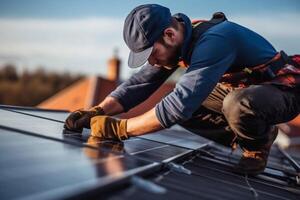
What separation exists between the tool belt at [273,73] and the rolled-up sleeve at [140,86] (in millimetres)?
621

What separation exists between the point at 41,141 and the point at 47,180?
2.31ft

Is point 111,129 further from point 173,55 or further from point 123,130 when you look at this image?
point 173,55

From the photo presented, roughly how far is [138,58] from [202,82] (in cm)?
48

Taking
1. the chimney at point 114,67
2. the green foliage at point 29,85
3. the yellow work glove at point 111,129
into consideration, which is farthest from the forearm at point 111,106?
the green foliage at point 29,85

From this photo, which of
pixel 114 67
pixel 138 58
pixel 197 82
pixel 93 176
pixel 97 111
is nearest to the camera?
pixel 93 176

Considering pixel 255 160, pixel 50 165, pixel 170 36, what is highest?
pixel 170 36

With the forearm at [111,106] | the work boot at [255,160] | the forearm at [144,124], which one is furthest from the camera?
the forearm at [111,106]

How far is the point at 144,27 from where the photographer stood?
7.80 feet

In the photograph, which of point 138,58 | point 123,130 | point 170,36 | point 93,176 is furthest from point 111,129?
point 93,176

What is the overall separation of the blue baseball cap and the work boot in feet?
3.14

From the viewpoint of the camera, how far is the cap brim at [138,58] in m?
2.45

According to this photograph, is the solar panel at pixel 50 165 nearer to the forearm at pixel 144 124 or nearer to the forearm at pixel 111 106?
the forearm at pixel 144 124

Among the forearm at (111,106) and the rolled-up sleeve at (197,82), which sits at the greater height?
the rolled-up sleeve at (197,82)

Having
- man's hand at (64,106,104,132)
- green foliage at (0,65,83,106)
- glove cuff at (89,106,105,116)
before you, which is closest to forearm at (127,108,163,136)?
man's hand at (64,106,104,132)
